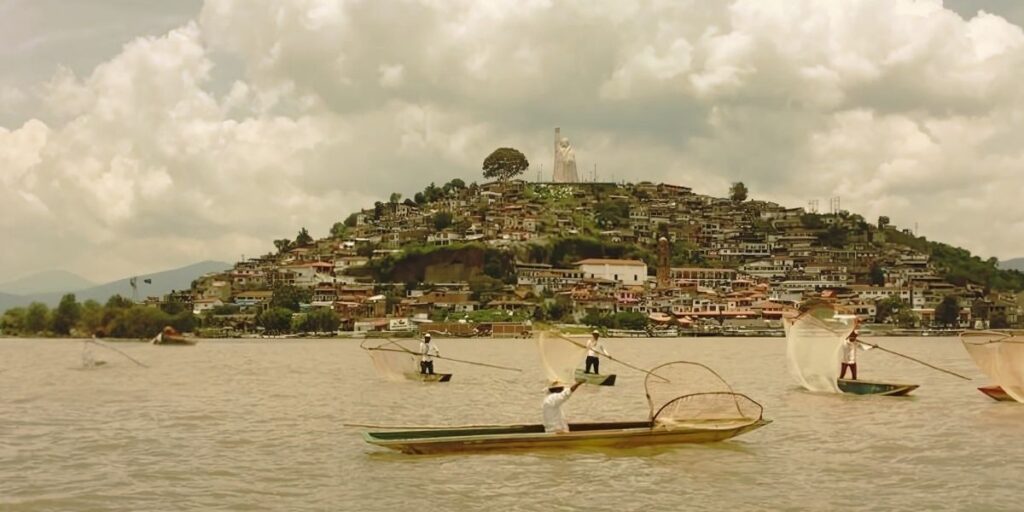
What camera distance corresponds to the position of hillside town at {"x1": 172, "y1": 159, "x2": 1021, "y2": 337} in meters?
135

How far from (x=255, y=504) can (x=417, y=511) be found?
7.98 feet

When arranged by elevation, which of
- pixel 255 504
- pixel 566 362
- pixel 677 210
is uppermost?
pixel 677 210

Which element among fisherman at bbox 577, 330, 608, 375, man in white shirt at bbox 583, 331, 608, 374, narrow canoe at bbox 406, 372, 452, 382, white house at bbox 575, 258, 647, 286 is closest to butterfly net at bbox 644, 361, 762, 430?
fisherman at bbox 577, 330, 608, 375

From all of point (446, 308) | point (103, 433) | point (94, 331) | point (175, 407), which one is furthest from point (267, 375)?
point (446, 308)

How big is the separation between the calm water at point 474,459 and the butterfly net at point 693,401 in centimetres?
48

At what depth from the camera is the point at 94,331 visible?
4754 inches

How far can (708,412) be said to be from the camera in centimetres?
1984

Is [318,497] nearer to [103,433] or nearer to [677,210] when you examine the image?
[103,433]

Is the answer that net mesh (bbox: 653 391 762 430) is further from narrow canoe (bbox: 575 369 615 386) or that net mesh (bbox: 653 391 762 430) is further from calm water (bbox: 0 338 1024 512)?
narrow canoe (bbox: 575 369 615 386)

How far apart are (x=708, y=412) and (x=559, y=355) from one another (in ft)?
37.6

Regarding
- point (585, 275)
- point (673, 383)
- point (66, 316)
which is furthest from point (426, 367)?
point (585, 275)

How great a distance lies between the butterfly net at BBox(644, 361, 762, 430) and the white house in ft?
440

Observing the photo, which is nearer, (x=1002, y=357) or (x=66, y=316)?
(x=1002, y=357)

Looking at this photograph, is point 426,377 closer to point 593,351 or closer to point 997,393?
point 593,351
